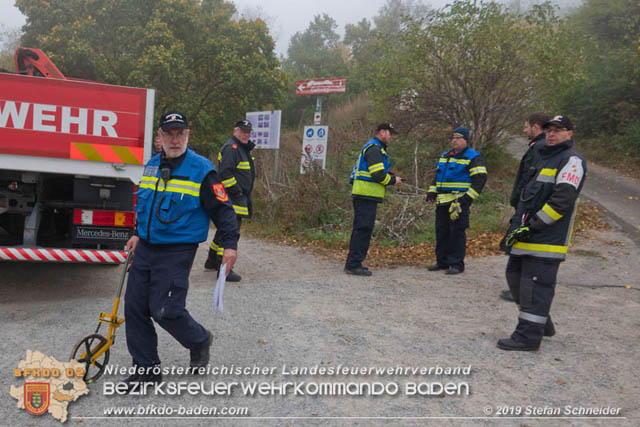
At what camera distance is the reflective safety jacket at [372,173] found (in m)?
6.71

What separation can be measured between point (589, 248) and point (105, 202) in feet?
24.4

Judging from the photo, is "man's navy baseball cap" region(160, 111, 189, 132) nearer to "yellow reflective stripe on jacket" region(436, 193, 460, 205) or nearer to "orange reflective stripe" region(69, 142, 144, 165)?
"orange reflective stripe" region(69, 142, 144, 165)

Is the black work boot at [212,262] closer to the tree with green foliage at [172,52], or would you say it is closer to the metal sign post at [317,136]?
the metal sign post at [317,136]

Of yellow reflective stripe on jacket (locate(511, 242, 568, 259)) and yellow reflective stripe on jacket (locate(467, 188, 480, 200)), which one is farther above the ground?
yellow reflective stripe on jacket (locate(467, 188, 480, 200))

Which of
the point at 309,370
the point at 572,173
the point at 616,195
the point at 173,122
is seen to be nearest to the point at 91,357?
the point at 309,370

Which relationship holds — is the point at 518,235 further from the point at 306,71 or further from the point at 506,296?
the point at 306,71

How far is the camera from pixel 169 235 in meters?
3.27

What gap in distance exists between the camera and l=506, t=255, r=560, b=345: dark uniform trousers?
428 cm

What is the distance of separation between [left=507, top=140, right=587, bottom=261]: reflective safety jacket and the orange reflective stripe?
3633 millimetres

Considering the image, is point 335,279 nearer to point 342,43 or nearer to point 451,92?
point 451,92

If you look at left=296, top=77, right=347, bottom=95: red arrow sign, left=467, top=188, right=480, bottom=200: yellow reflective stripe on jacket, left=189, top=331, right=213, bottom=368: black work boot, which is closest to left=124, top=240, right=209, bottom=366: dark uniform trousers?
left=189, top=331, right=213, bottom=368: black work boot

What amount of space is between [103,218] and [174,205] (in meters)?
2.49

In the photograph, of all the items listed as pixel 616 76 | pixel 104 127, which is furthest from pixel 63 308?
pixel 616 76

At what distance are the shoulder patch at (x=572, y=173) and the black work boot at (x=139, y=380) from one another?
10.9ft
